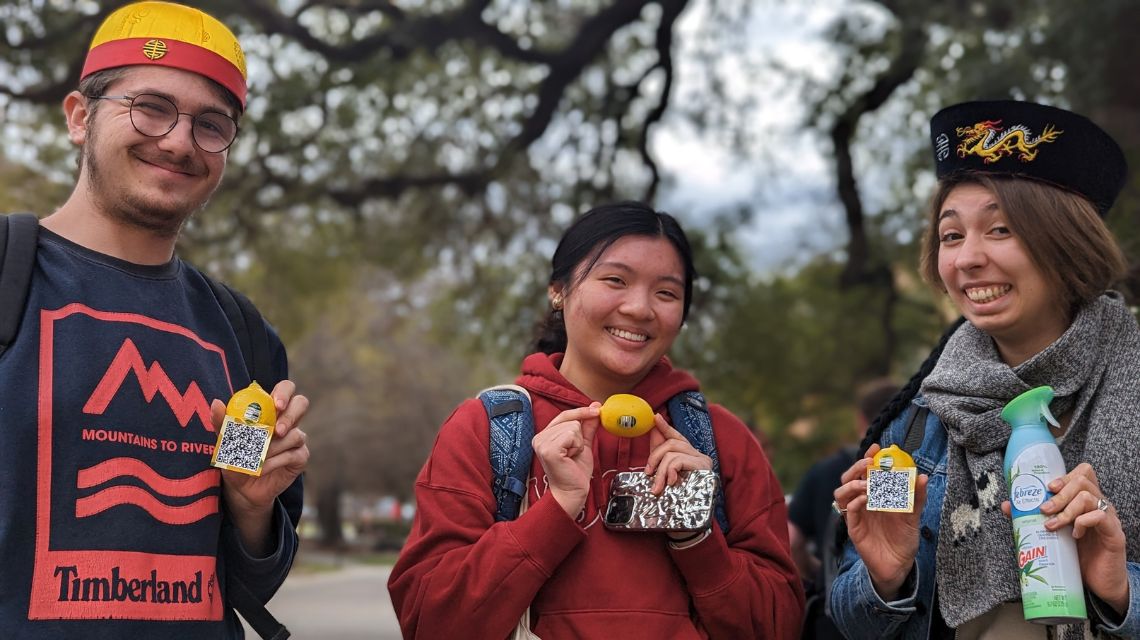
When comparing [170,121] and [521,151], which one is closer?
[170,121]

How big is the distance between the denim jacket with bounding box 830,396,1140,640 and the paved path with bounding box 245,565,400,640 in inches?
288

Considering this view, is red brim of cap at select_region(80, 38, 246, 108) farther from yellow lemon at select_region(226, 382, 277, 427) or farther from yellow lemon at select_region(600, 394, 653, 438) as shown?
yellow lemon at select_region(600, 394, 653, 438)

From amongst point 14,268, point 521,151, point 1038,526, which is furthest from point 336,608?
point 1038,526

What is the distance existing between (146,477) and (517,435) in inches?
35.7

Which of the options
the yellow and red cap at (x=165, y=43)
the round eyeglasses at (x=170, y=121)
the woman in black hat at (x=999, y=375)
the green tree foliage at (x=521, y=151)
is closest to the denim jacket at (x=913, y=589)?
the woman in black hat at (x=999, y=375)

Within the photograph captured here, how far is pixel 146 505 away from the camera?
101 inches

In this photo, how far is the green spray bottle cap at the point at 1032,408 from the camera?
259 cm

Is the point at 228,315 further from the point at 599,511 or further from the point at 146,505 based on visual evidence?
the point at 599,511

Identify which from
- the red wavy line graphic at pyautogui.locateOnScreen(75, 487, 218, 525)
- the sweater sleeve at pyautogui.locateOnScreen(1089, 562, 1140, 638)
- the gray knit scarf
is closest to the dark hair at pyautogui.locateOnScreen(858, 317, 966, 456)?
the gray knit scarf

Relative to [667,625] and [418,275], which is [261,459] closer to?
[667,625]

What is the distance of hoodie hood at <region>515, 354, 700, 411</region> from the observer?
308cm

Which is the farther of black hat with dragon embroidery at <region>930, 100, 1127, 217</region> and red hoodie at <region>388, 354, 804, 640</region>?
black hat with dragon embroidery at <region>930, 100, 1127, 217</region>

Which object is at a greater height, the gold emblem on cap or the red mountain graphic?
the gold emblem on cap

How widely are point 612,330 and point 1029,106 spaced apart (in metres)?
1.22
